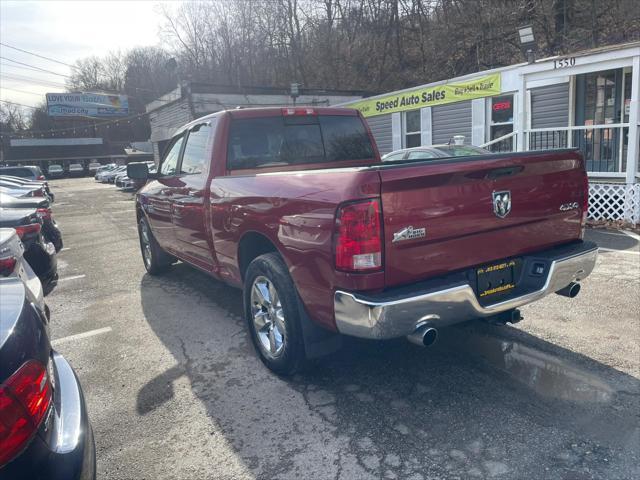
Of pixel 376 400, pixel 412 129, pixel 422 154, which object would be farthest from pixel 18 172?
pixel 376 400

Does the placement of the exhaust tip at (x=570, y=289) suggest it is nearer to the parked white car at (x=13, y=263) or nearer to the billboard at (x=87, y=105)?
the parked white car at (x=13, y=263)

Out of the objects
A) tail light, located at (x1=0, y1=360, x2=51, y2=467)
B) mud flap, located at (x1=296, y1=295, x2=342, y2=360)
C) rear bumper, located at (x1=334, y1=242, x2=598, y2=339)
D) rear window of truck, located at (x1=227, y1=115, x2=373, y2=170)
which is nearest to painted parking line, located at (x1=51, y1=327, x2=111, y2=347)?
rear window of truck, located at (x1=227, y1=115, x2=373, y2=170)

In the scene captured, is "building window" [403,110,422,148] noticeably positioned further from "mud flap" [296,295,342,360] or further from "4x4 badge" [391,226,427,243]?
"4x4 badge" [391,226,427,243]

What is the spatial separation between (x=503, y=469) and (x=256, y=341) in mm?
2008

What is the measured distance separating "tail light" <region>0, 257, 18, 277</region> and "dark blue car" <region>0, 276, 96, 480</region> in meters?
1.53

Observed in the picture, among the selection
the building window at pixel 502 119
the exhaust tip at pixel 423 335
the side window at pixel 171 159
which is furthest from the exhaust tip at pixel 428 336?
the building window at pixel 502 119

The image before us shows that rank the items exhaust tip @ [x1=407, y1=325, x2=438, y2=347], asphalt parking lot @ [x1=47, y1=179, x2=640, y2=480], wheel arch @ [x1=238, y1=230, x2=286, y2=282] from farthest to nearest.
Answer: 1. wheel arch @ [x1=238, y1=230, x2=286, y2=282]
2. exhaust tip @ [x1=407, y1=325, x2=438, y2=347]
3. asphalt parking lot @ [x1=47, y1=179, x2=640, y2=480]

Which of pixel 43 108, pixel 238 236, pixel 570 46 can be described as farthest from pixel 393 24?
pixel 43 108

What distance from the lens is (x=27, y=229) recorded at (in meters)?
5.84

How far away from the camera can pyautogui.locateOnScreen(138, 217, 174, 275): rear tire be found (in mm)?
6723

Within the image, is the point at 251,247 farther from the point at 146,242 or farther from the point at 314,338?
the point at 146,242

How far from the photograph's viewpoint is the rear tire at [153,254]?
6723mm

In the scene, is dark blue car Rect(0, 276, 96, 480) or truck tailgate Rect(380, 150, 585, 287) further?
truck tailgate Rect(380, 150, 585, 287)

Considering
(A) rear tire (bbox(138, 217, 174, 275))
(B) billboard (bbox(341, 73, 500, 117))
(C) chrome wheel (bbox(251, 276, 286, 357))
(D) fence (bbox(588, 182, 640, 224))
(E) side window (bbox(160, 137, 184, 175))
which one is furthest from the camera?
(B) billboard (bbox(341, 73, 500, 117))
